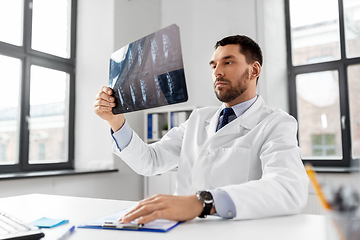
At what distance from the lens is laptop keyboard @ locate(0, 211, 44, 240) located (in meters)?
0.67

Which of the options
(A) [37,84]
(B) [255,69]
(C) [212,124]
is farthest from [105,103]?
(A) [37,84]

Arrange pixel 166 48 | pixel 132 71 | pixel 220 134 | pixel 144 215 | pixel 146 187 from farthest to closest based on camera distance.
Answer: pixel 146 187 → pixel 220 134 → pixel 132 71 → pixel 166 48 → pixel 144 215

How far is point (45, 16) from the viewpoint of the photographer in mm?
3217

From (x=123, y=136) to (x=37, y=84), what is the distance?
2048 mm

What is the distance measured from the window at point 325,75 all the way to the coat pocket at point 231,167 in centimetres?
211

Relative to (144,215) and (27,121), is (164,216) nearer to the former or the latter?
(144,215)

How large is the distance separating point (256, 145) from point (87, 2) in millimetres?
2893

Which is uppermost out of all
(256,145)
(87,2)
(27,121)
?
(87,2)

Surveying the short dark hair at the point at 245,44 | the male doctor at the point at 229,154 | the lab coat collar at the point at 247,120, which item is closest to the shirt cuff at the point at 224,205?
the male doctor at the point at 229,154

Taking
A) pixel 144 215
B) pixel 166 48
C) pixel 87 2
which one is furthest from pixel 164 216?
pixel 87 2

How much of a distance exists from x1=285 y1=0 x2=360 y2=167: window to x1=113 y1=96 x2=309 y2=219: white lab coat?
1985 millimetres

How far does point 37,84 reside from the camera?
3.07 meters

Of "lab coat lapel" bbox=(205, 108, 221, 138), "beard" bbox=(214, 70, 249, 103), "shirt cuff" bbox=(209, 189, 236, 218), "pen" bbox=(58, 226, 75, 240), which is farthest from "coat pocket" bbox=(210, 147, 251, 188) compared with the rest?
"pen" bbox=(58, 226, 75, 240)

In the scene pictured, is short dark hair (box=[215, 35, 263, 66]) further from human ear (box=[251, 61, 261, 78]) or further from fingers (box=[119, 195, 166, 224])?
fingers (box=[119, 195, 166, 224])
